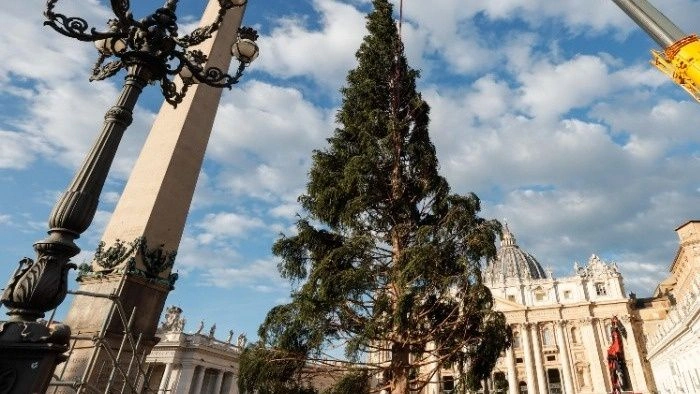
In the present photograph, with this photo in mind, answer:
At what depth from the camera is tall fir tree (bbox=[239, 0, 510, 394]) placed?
30.4 ft

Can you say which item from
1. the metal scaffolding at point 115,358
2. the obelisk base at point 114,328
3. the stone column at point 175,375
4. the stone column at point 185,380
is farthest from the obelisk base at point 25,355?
the stone column at point 175,375

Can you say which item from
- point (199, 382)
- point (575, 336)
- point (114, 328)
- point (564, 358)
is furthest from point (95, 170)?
point (575, 336)

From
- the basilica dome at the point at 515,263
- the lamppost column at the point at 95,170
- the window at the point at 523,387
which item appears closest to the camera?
the lamppost column at the point at 95,170

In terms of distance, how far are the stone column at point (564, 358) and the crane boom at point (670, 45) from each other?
43138mm

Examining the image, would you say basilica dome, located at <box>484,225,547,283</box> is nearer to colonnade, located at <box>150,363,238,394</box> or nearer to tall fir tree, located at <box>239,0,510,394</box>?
colonnade, located at <box>150,363,238,394</box>

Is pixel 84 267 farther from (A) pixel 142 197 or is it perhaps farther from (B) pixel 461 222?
(B) pixel 461 222

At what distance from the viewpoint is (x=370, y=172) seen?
11.2m

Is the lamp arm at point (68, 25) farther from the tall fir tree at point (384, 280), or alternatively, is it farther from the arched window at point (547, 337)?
the arched window at point (547, 337)

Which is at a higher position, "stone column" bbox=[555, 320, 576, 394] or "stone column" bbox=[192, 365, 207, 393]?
"stone column" bbox=[555, 320, 576, 394]

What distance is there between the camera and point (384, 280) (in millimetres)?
10484

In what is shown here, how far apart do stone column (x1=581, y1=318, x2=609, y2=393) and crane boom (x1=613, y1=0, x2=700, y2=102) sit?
42742 mm

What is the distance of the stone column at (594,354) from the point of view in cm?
4428

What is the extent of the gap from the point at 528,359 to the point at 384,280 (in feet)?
147

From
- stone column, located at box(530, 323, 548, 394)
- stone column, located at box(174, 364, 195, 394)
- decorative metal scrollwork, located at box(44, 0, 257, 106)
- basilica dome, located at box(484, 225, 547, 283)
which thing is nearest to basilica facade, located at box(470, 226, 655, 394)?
stone column, located at box(530, 323, 548, 394)
